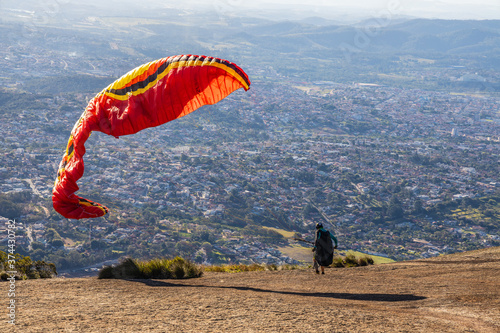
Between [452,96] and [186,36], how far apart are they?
110 m

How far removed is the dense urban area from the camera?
35.8m

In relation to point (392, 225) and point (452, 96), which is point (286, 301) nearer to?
point (392, 225)

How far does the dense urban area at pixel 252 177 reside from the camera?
1409 inches

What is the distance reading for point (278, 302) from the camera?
7062 millimetres

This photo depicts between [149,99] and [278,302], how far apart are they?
6550mm

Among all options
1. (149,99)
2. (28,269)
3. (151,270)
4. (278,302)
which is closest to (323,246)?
(278,302)

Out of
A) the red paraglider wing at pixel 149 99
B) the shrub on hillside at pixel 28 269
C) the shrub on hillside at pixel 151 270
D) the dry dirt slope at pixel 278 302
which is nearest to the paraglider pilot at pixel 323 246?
the dry dirt slope at pixel 278 302

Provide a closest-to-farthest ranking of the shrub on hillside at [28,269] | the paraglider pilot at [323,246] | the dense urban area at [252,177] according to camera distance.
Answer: the shrub on hillside at [28,269] < the paraglider pilot at [323,246] < the dense urban area at [252,177]

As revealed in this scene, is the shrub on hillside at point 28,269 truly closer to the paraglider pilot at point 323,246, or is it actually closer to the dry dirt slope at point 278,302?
the dry dirt slope at point 278,302

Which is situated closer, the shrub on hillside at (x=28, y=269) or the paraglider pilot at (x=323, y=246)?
the shrub on hillside at (x=28, y=269)

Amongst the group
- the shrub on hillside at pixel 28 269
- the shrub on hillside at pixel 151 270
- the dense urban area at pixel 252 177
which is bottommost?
the dense urban area at pixel 252 177

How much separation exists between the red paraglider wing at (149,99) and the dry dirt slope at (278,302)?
2.84m

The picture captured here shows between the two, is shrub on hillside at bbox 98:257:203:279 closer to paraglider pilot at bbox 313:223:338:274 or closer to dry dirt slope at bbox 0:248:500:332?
dry dirt slope at bbox 0:248:500:332

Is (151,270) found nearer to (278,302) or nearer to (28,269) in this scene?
(28,269)
